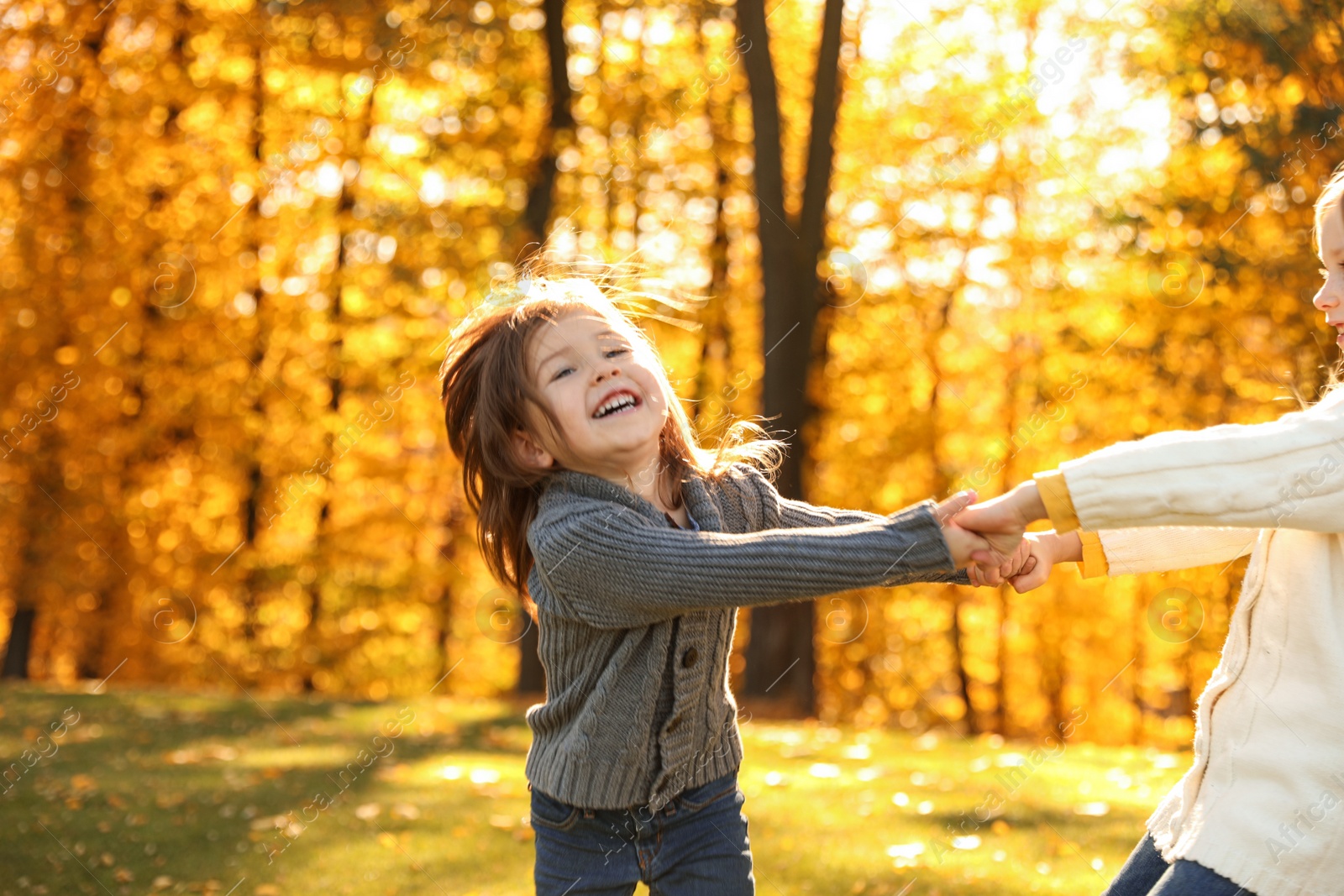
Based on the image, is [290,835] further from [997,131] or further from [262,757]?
[997,131]

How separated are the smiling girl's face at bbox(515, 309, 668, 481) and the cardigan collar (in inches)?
1.7

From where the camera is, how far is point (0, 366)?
1155cm

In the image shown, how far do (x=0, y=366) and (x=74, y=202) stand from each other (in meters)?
1.93

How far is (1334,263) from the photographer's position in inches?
77.4

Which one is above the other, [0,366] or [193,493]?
[0,366]

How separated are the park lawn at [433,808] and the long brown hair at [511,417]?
7.00 feet

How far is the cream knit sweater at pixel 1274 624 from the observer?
174 centimetres

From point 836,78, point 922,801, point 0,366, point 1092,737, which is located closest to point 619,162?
point 836,78

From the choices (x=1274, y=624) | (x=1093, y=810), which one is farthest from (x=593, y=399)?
(x=1093, y=810)

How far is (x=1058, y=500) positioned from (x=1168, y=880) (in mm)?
638

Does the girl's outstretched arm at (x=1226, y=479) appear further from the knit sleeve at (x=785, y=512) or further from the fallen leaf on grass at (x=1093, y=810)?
the fallen leaf on grass at (x=1093, y=810)

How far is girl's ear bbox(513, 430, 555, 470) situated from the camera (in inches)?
97.7
